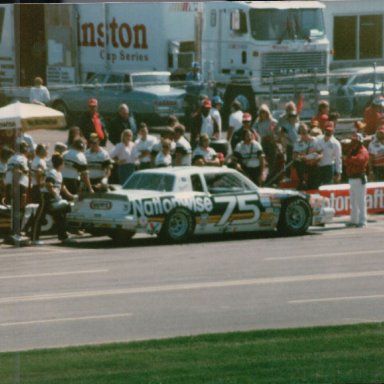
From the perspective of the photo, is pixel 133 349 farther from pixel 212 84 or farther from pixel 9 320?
pixel 212 84

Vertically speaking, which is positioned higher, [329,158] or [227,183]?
[329,158]

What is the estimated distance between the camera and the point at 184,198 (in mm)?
18453

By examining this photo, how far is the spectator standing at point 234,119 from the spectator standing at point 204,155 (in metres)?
0.32

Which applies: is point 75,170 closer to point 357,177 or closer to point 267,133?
point 267,133

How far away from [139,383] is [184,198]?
8513mm

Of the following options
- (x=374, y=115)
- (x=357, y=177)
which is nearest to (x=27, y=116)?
(x=374, y=115)

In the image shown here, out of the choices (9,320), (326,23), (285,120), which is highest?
(326,23)

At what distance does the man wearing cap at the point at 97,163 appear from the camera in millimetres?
18797

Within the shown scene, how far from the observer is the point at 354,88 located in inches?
568

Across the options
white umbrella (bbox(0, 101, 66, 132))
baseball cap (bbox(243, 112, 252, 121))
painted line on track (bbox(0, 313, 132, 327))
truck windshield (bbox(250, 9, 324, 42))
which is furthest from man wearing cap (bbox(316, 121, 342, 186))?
painted line on track (bbox(0, 313, 132, 327))

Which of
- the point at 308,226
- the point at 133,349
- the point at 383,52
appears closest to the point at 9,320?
the point at 133,349

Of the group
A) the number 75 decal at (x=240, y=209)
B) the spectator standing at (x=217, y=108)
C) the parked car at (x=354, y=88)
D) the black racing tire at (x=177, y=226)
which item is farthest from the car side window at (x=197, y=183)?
the parked car at (x=354, y=88)

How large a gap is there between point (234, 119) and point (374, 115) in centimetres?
241

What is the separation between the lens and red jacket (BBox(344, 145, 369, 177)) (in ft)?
62.4
